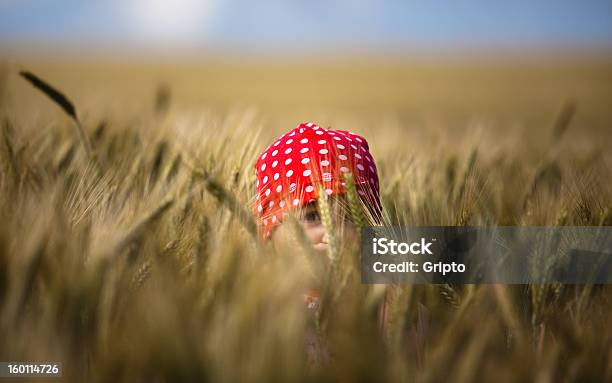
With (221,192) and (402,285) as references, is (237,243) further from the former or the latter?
(402,285)

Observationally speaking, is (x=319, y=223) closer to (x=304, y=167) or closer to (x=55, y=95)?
(x=304, y=167)

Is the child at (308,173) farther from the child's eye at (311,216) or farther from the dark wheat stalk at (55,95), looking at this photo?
the dark wheat stalk at (55,95)

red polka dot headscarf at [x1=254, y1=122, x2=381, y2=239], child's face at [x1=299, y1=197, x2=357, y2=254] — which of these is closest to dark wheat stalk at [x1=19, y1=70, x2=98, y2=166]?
red polka dot headscarf at [x1=254, y1=122, x2=381, y2=239]

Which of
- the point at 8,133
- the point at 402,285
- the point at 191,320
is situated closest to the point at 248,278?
the point at 191,320

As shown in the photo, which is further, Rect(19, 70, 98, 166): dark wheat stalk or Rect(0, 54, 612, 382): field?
Rect(19, 70, 98, 166): dark wheat stalk

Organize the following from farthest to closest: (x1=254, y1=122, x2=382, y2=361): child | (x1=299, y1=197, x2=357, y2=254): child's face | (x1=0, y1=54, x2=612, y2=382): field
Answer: (x1=254, y1=122, x2=382, y2=361): child, (x1=299, y1=197, x2=357, y2=254): child's face, (x1=0, y1=54, x2=612, y2=382): field

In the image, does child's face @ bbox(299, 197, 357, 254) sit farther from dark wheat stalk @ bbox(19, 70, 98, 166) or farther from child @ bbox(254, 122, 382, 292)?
dark wheat stalk @ bbox(19, 70, 98, 166)

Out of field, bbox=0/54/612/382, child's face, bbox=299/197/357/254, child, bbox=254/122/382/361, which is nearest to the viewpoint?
field, bbox=0/54/612/382

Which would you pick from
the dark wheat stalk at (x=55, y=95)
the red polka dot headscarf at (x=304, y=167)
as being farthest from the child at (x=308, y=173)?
the dark wheat stalk at (x=55, y=95)
